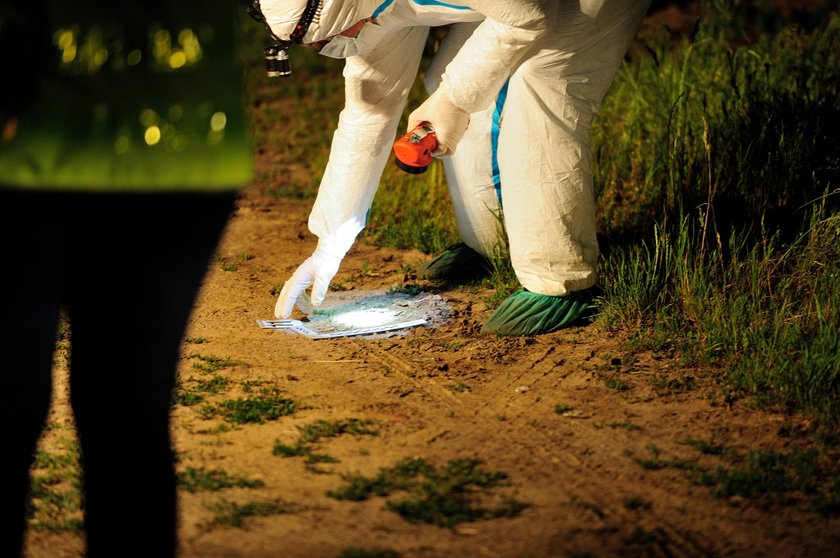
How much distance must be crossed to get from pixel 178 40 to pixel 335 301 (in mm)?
3143

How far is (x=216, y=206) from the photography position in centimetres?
155

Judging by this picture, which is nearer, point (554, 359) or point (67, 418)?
point (67, 418)

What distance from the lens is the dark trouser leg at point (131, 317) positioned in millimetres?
1537

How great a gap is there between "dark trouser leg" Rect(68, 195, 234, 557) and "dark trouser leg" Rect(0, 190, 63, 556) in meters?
0.04

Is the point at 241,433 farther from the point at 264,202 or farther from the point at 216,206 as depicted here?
the point at 264,202

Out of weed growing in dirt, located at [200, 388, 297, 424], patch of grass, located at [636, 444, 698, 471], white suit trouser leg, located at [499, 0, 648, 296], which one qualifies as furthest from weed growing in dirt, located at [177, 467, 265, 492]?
white suit trouser leg, located at [499, 0, 648, 296]

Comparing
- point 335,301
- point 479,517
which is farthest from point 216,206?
point 335,301

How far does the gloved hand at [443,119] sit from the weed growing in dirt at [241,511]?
1.32m

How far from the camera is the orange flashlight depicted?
3367mm

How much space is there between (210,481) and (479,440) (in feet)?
2.71

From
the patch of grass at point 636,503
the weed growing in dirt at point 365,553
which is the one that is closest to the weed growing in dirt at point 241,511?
the weed growing in dirt at point 365,553

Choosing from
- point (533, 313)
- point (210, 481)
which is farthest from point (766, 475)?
point (210, 481)

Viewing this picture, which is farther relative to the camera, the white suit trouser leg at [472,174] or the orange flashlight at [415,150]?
the white suit trouser leg at [472,174]

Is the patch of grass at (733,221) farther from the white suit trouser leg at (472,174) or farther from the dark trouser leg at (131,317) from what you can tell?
the dark trouser leg at (131,317)
